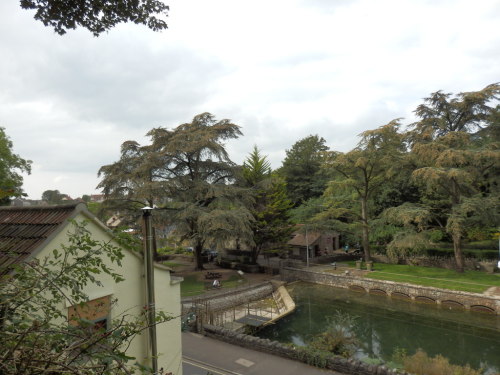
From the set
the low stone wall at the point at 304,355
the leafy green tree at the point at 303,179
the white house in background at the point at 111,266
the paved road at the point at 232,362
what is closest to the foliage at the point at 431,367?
the low stone wall at the point at 304,355

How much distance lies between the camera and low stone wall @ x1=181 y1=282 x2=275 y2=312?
19.3 m

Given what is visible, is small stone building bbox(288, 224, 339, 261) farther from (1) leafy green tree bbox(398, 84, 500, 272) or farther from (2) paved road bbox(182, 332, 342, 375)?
(2) paved road bbox(182, 332, 342, 375)

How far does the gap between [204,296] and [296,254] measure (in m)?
15.5

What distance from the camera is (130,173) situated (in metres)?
25.0

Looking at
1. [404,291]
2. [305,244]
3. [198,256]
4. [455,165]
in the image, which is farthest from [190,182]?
[455,165]

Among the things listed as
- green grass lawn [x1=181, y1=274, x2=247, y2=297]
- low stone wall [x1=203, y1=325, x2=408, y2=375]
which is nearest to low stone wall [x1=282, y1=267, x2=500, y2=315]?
green grass lawn [x1=181, y1=274, x2=247, y2=297]

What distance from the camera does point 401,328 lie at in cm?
1812

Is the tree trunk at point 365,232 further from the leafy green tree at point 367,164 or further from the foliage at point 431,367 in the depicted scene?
the foliage at point 431,367

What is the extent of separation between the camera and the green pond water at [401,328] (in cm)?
1516

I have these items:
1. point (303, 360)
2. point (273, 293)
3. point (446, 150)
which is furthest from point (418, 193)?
point (303, 360)

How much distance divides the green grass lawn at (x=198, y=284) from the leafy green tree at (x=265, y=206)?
3.26m

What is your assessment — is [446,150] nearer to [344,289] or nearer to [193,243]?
[344,289]

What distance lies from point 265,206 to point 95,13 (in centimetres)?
2387

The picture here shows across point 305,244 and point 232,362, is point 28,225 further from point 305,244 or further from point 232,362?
point 305,244
